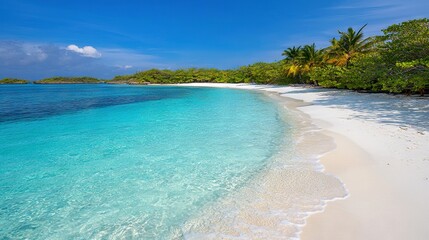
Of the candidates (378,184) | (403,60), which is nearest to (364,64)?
(403,60)

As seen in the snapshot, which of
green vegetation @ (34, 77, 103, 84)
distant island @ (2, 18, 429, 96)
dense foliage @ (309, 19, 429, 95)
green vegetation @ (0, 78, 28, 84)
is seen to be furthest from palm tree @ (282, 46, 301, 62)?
green vegetation @ (0, 78, 28, 84)

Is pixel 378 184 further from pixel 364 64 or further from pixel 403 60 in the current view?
pixel 364 64

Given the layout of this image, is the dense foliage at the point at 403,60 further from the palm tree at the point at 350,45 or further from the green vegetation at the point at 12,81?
the green vegetation at the point at 12,81

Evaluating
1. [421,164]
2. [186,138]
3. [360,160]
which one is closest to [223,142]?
[186,138]

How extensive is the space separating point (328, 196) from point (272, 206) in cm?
91

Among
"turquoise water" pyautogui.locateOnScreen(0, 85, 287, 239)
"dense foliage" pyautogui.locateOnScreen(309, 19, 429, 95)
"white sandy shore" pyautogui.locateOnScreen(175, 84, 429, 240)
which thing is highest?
"dense foliage" pyautogui.locateOnScreen(309, 19, 429, 95)

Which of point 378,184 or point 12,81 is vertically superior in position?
point 12,81

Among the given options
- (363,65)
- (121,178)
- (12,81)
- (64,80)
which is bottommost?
(121,178)

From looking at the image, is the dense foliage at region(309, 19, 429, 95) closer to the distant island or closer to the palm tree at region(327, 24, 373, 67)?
the distant island

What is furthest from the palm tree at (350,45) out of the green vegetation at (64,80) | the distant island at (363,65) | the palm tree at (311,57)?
the green vegetation at (64,80)

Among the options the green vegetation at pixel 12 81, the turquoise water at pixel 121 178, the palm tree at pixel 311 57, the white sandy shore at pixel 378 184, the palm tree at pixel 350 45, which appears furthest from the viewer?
the green vegetation at pixel 12 81

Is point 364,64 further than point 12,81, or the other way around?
point 12,81

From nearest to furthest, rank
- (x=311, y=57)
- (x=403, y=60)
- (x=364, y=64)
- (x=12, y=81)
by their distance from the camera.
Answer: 1. (x=403, y=60)
2. (x=364, y=64)
3. (x=311, y=57)
4. (x=12, y=81)

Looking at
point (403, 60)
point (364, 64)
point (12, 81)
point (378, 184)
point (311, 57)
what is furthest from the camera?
point (12, 81)
